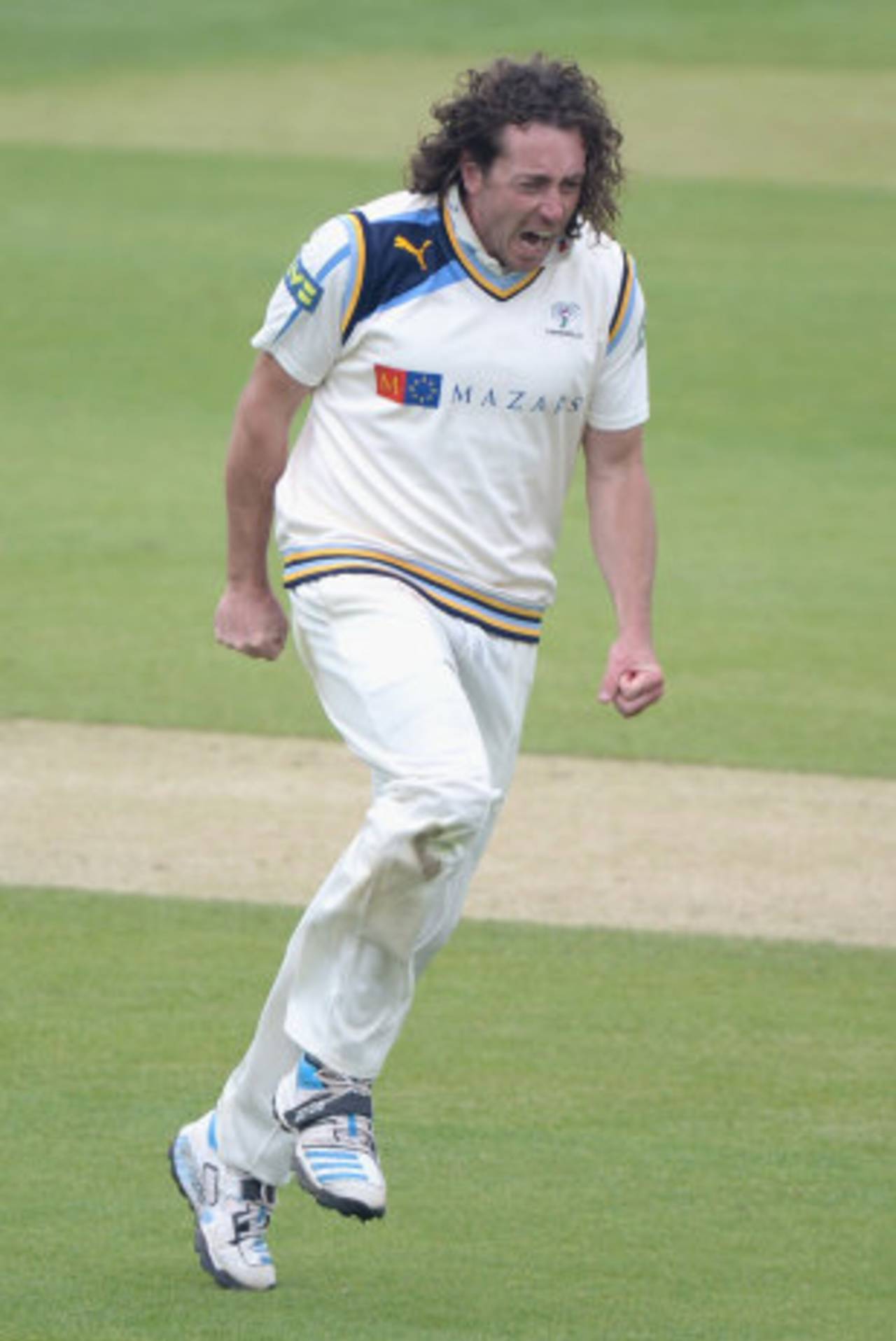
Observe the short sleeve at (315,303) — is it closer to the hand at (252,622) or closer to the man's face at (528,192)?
the man's face at (528,192)

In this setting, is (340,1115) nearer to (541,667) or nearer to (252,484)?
(252,484)

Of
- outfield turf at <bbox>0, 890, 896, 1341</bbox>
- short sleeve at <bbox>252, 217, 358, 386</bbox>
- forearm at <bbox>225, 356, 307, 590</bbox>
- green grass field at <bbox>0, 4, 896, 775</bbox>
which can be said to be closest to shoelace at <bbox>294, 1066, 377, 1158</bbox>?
outfield turf at <bbox>0, 890, 896, 1341</bbox>

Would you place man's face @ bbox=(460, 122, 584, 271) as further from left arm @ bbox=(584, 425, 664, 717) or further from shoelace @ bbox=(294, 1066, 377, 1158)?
shoelace @ bbox=(294, 1066, 377, 1158)

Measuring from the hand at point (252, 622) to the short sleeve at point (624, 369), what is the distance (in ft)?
2.47

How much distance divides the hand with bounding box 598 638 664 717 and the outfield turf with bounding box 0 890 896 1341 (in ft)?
3.60

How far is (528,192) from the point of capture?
5938 millimetres

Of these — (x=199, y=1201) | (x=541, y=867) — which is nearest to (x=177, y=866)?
(x=541, y=867)

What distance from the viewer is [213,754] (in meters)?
11.2

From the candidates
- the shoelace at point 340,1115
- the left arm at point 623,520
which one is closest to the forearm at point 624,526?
the left arm at point 623,520

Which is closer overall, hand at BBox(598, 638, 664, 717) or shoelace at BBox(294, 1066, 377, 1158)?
shoelace at BBox(294, 1066, 377, 1158)

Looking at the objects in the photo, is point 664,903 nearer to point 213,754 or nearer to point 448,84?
point 213,754

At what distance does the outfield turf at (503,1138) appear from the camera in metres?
5.89

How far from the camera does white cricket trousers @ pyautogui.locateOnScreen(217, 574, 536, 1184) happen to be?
5566 millimetres

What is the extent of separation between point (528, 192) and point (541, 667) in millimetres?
7201
